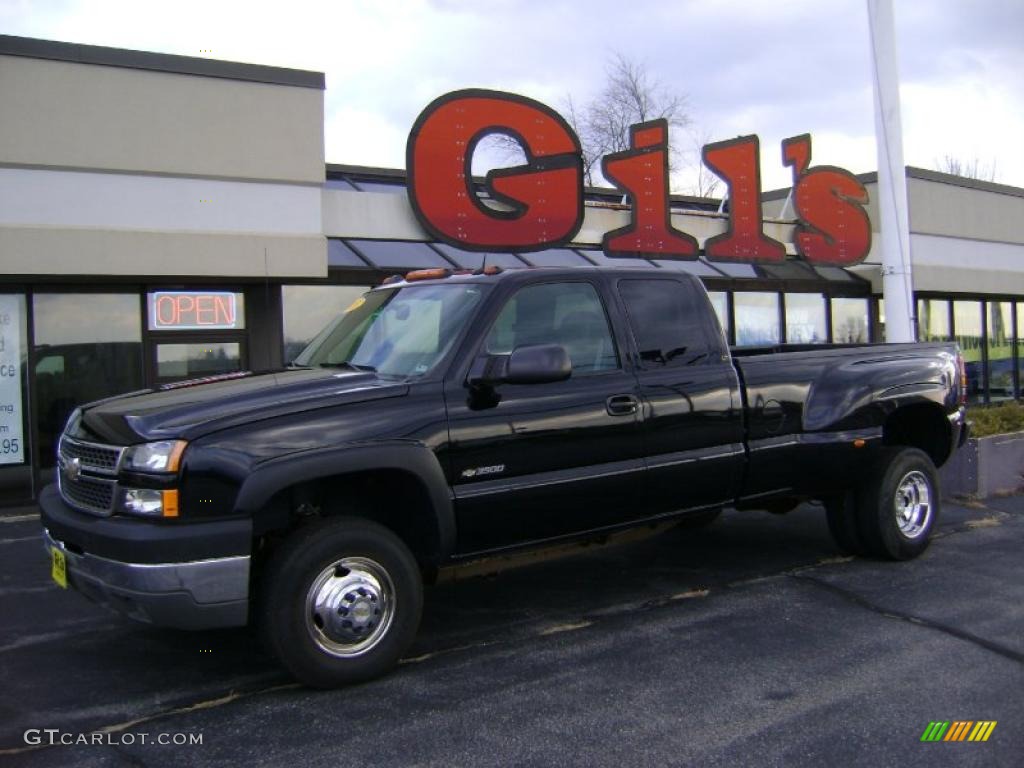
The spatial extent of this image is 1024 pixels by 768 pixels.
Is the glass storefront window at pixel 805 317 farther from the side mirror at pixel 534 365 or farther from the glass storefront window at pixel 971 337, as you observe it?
the side mirror at pixel 534 365

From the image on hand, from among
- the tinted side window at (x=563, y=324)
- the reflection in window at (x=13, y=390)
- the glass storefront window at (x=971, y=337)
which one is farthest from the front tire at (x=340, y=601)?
the glass storefront window at (x=971, y=337)

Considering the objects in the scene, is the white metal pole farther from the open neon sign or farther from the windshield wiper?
the open neon sign

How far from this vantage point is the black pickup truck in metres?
3.76

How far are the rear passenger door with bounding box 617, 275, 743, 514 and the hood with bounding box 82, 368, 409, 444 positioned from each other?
1.52 metres

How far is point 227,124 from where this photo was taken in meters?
10.9

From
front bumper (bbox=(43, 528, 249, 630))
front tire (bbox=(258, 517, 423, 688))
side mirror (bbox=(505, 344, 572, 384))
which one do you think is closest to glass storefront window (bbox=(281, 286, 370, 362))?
side mirror (bbox=(505, 344, 572, 384))

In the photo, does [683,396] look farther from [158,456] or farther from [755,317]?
[755,317]

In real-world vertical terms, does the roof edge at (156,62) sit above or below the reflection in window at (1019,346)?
above

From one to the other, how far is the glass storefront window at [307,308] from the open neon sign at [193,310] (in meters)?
0.67

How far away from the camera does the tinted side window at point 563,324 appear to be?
4.71 metres

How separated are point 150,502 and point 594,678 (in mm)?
2132

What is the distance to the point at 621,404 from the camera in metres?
4.85

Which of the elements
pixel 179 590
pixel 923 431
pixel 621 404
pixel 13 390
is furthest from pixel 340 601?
pixel 13 390

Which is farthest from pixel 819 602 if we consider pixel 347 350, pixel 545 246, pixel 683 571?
pixel 545 246
